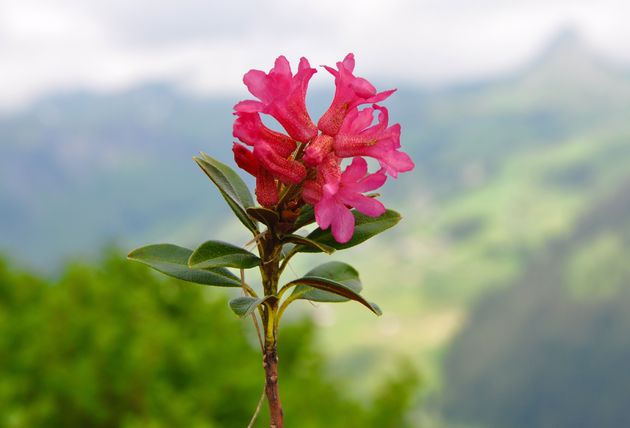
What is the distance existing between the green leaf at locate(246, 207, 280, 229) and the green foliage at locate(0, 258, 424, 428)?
17.2 ft

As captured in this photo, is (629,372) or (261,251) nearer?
(261,251)

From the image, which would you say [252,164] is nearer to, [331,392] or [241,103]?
[241,103]

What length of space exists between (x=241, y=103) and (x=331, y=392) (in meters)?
12.7

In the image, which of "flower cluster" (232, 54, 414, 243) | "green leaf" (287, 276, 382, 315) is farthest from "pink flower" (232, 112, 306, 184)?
"green leaf" (287, 276, 382, 315)

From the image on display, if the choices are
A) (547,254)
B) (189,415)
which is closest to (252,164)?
(189,415)

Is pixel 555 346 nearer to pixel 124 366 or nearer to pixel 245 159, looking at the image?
pixel 124 366

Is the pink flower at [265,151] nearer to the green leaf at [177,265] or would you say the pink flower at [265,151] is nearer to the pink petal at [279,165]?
the pink petal at [279,165]

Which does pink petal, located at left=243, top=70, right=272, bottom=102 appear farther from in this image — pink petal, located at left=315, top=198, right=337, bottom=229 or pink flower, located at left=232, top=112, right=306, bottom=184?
pink petal, located at left=315, top=198, right=337, bottom=229

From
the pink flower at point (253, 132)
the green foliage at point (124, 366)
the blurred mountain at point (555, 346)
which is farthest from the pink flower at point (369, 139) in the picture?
the blurred mountain at point (555, 346)

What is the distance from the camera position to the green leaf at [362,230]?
4.78 feet

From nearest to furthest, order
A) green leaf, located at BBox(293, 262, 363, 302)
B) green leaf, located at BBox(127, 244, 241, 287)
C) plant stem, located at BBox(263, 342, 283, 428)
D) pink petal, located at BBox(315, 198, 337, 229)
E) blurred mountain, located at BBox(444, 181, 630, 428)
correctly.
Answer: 1. plant stem, located at BBox(263, 342, 283, 428)
2. pink petal, located at BBox(315, 198, 337, 229)
3. green leaf, located at BBox(127, 244, 241, 287)
4. green leaf, located at BBox(293, 262, 363, 302)
5. blurred mountain, located at BBox(444, 181, 630, 428)

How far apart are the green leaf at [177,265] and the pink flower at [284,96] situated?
32 centimetres

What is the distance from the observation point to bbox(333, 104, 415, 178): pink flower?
1333 mm

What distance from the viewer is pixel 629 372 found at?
465ft
